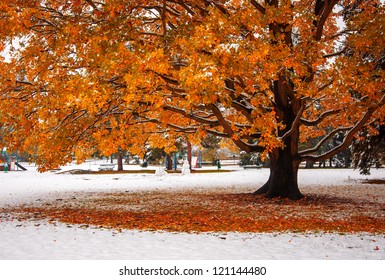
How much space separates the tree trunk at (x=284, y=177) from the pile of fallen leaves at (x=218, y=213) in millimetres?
576

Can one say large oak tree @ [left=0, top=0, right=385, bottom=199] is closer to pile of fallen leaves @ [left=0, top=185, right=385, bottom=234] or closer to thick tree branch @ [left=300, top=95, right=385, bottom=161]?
thick tree branch @ [left=300, top=95, right=385, bottom=161]

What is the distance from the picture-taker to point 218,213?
46.1 ft

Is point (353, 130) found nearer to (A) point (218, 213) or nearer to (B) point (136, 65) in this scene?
(A) point (218, 213)

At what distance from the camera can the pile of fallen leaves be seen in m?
11.4

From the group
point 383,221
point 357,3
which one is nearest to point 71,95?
point 383,221

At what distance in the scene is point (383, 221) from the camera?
40.8 feet

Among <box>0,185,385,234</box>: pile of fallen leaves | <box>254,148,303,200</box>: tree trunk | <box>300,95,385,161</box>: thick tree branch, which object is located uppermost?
<box>300,95,385,161</box>: thick tree branch

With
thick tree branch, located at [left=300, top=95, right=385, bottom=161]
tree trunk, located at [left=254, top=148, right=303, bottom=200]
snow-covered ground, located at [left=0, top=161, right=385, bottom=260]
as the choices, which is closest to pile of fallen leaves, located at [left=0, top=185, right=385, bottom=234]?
tree trunk, located at [left=254, top=148, right=303, bottom=200]

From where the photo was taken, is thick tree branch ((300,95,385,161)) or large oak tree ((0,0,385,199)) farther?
thick tree branch ((300,95,385,161))

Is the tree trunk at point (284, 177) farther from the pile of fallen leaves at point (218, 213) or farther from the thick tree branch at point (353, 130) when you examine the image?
the thick tree branch at point (353, 130)

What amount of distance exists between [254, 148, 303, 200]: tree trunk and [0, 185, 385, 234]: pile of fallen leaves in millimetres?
576

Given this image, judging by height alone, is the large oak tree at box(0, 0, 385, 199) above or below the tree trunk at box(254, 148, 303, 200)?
above

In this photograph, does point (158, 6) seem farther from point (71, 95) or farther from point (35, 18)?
point (71, 95)
